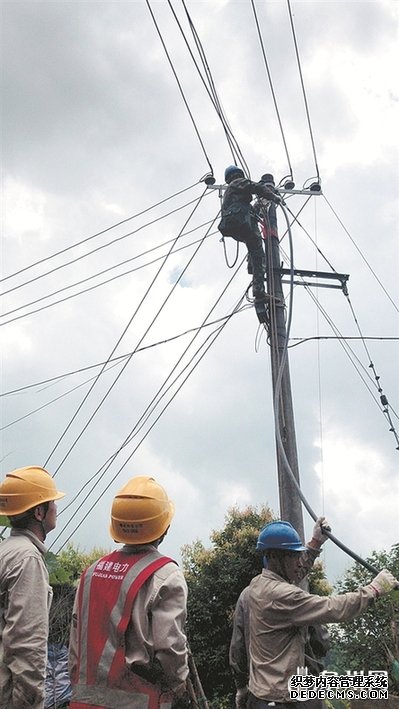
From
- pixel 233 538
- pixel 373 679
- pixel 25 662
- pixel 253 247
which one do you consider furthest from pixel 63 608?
pixel 25 662

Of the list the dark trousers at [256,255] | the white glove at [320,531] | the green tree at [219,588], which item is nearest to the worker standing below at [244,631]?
the white glove at [320,531]

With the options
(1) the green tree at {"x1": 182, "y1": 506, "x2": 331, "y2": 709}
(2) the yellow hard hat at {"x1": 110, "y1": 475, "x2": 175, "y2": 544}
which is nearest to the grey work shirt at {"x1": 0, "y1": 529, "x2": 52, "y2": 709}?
(2) the yellow hard hat at {"x1": 110, "y1": 475, "x2": 175, "y2": 544}

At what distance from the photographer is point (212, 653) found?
8344mm

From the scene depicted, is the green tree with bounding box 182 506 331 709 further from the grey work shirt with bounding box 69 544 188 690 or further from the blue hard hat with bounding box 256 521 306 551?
the grey work shirt with bounding box 69 544 188 690

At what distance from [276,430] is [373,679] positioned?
211 centimetres

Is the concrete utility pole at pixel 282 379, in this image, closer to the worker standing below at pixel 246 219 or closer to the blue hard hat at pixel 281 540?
the worker standing below at pixel 246 219

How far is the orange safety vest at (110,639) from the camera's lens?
85.1 inches

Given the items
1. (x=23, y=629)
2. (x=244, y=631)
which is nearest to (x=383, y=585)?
(x=244, y=631)

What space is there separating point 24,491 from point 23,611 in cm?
58

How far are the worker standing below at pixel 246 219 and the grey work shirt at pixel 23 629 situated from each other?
4.77 m

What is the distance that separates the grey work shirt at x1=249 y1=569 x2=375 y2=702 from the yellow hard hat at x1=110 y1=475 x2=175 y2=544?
892 millimetres

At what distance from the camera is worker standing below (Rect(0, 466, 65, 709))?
91.4 inches

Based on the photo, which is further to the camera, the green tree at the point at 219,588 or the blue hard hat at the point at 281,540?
the green tree at the point at 219,588

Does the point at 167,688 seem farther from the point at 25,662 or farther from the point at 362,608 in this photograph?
the point at 362,608
